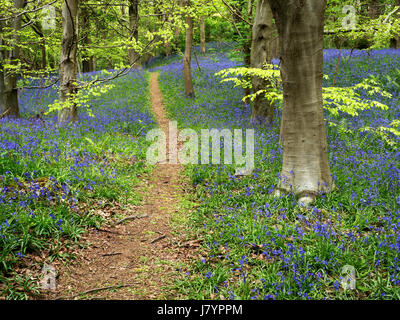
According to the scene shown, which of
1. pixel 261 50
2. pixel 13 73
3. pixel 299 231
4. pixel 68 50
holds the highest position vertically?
pixel 68 50

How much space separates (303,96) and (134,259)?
151 inches

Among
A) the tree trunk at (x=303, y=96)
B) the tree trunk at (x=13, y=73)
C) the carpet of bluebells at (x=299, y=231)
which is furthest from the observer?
the tree trunk at (x=13, y=73)

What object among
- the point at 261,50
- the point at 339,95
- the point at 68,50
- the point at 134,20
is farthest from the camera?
the point at 134,20

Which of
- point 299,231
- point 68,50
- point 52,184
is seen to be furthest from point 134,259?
point 68,50

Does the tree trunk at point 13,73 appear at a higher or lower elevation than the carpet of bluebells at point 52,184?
higher

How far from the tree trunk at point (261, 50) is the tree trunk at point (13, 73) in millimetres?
8538

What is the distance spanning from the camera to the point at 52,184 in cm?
482

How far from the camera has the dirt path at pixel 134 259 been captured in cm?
350

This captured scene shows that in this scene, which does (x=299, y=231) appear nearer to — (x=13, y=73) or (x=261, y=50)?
(x=261, y=50)

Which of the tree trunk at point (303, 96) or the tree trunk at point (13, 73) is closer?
the tree trunk at point (303, 96)

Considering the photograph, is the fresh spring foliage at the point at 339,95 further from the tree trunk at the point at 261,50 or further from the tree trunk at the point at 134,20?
the tree trunk at the point at 134,20

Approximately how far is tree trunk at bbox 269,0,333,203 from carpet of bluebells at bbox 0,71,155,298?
3552 millimetres

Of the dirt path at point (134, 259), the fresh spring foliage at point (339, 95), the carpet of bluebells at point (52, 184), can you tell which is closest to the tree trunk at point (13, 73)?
the carpet of bluebells at point (52, 184)

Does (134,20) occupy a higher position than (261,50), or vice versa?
(134,20)
